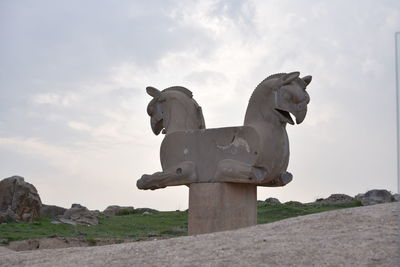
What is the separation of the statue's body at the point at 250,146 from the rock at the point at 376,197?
32.4 feet

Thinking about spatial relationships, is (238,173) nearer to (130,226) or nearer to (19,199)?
(130,226)

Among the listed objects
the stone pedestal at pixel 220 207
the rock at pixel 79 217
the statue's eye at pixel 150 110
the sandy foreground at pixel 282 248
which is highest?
the statue's eye at pixel 150 110

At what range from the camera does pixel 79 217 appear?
2052 cm

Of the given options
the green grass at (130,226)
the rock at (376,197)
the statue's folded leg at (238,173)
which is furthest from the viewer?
the rock at (376,197)

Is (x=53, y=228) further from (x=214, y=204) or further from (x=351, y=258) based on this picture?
(x=351, y=258)

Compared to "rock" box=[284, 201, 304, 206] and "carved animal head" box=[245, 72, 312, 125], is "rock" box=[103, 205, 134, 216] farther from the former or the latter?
"carved animal head" box=[245, 72, 312, 125]

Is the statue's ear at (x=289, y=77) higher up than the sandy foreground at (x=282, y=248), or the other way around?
the statue's ear at (x=289, y=77)

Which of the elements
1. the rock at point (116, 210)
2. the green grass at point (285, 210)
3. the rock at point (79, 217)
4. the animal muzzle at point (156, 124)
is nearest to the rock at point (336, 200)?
the green grass at point (285, 210)

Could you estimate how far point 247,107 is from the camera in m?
11.3

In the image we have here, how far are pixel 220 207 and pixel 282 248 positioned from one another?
4.00 metres

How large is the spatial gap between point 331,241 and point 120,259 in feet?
7.11

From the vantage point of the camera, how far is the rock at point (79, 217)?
20.2m

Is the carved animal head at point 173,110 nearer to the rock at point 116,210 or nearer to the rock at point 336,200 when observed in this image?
the rock at point 336,200

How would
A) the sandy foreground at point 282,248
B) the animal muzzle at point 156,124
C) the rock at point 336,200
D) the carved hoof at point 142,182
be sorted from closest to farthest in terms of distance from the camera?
the sandy foreground at point 282,248 → the carved hoof at point 142,182 → the animal muzzle at point 156,124 → the rock at point 336,200
